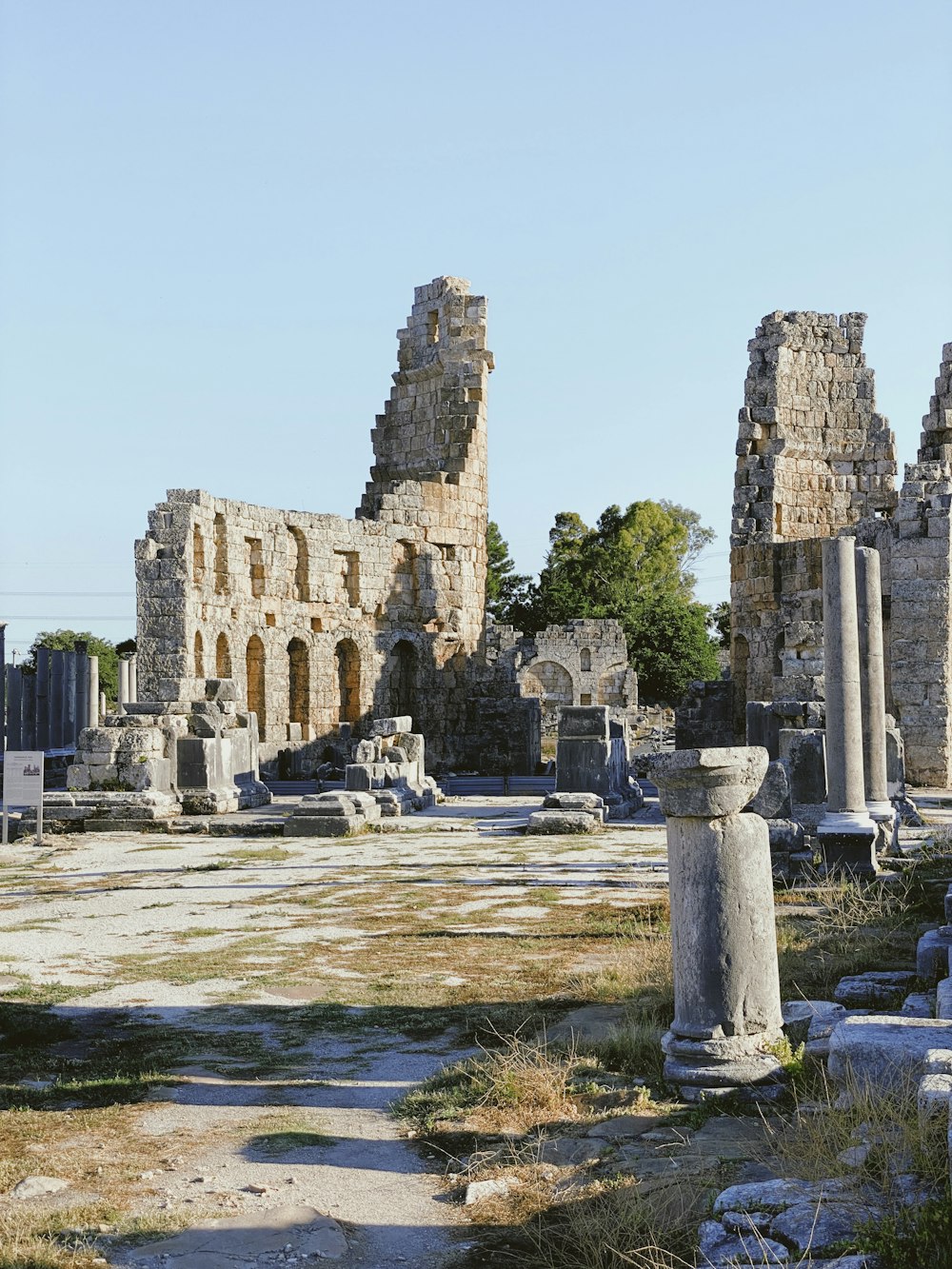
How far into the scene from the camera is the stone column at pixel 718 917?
6105 mm

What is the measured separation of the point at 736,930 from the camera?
Result: 6.23 meters

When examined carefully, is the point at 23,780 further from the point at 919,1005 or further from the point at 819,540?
the point at 819,540

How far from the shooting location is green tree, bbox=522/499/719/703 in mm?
53562

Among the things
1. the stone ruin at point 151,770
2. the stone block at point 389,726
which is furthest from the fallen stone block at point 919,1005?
the stone block at point 389,726

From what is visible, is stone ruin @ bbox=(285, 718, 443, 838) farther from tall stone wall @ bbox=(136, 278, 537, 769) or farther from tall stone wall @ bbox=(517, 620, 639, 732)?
tall stone wall @ bbox=(517, 620, 639, 732)

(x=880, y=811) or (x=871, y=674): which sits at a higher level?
(x=871, y=674)

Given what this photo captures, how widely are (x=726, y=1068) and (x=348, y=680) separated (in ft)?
78.1

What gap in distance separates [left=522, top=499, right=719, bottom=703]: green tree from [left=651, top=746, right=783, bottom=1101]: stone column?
1849 inches

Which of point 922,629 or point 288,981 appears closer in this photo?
point 288,981

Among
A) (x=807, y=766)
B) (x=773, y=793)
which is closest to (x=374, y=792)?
(x=807, y=766)

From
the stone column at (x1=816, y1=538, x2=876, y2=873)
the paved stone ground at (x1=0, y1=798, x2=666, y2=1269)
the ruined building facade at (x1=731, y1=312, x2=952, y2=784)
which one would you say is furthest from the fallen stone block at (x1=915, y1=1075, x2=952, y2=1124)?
the ruined building facade at (x1=731, y1=312, x2=952, y2=784)

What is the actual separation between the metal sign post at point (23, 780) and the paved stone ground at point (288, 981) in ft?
2.10

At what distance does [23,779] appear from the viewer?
54.6ft

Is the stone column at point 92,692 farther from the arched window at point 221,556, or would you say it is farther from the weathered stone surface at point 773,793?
the weathered stone surface at point 773,793
